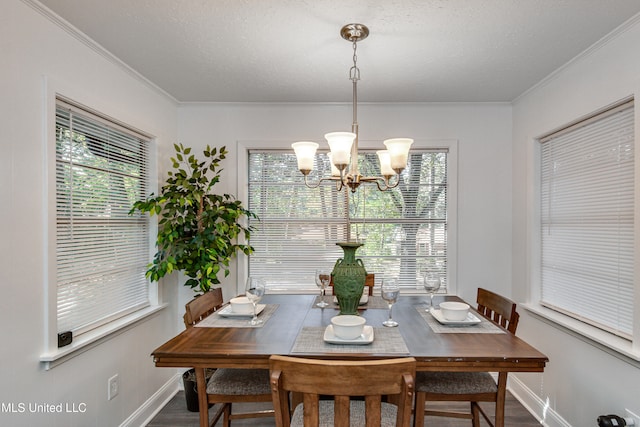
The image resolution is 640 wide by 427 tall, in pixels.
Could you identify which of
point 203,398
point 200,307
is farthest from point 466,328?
point 200,307

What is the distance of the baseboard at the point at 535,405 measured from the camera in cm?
244

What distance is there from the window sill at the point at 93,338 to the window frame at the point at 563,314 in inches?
110

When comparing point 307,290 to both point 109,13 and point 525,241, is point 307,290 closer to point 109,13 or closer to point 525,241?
point 525,241

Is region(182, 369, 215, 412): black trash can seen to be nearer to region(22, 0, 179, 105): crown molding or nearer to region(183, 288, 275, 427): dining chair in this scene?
region(183, 288, 275, 427): dining chair

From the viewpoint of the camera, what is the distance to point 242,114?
129 inches

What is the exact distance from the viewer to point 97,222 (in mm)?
2266

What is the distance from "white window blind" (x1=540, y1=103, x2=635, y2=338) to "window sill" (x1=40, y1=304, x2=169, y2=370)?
2.87 meters

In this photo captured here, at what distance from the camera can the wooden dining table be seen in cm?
150

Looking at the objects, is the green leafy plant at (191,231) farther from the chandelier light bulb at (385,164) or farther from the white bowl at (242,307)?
the chandelier light bulb at (385,164)

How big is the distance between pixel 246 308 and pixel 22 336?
3.29 feet

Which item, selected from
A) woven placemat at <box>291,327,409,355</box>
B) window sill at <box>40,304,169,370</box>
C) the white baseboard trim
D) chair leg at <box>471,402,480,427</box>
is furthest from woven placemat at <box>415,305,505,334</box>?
the white baseboard trim

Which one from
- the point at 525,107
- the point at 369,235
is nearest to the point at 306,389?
the point at 369,235

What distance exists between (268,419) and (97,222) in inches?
68.8
